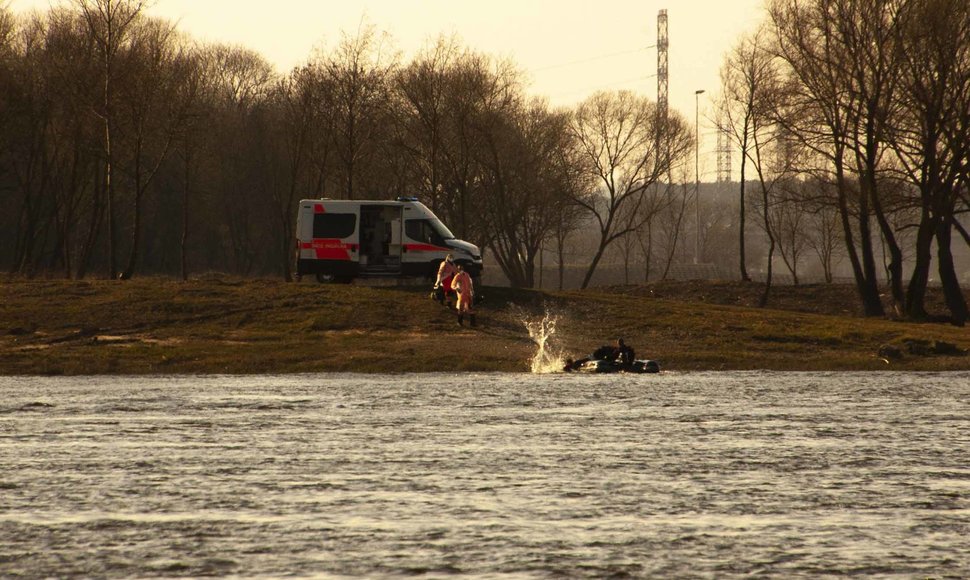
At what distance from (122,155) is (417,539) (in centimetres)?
5499

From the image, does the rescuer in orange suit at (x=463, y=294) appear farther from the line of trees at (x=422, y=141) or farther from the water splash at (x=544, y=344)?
the line of trees at (x=422, y=141)

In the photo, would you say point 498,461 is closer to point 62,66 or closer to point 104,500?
point 104,500

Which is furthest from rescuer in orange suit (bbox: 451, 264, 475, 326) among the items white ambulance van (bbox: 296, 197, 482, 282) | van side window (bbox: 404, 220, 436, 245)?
van side window (bbox: 404, 220, 436, 245)

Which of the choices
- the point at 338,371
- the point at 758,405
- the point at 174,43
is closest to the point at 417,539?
the point at 758,405

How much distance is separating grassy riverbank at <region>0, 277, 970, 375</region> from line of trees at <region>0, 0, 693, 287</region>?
11.7 meters

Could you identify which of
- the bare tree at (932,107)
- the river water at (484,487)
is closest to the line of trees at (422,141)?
the bare tree at (932,107)

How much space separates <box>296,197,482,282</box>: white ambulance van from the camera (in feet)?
138

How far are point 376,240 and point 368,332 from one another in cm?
839

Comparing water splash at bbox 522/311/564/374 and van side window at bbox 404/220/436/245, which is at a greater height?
van side window at bbox 404/220/436/245

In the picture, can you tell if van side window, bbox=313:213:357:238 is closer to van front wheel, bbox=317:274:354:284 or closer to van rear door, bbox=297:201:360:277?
van rear door, bbox=297:201:360:277

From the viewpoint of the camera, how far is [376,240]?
42.4 metres

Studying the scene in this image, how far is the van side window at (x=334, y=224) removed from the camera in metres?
42.2

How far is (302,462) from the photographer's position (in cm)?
→ 1336

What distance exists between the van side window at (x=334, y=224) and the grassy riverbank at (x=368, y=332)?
2.07 meters
